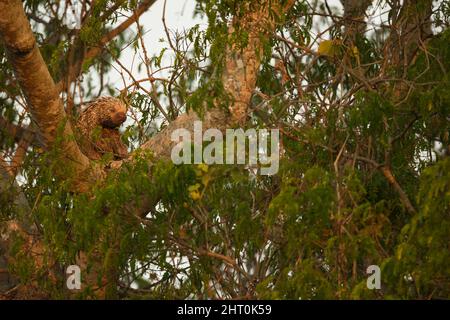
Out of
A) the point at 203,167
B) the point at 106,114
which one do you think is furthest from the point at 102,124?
the point at 203,167

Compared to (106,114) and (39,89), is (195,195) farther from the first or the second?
(106,114)

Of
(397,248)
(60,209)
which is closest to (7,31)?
(60,209)

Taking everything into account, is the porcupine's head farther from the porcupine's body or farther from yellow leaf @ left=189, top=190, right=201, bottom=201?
yellow leaf @ left=189, top=190, right=201, bottom=201

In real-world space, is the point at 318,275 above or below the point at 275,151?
below

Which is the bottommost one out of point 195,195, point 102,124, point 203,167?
point 195,195

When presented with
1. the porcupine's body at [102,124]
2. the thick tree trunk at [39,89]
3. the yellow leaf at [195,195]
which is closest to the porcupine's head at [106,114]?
the porcupine's body at [102,124]

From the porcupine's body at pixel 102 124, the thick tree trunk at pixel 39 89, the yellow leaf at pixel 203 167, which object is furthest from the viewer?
the porcupine's body at pixel 102 124

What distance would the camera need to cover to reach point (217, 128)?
855 centimetres

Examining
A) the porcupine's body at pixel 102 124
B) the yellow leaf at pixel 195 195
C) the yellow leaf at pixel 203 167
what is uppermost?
the porcupine's body at pixel 102 124

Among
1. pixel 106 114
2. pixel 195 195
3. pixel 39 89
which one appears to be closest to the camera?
pixel 195 195

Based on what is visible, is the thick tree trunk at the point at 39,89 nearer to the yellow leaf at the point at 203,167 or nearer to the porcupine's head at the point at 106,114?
the porcupine's head at the point at 106,114

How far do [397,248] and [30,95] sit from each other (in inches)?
117
